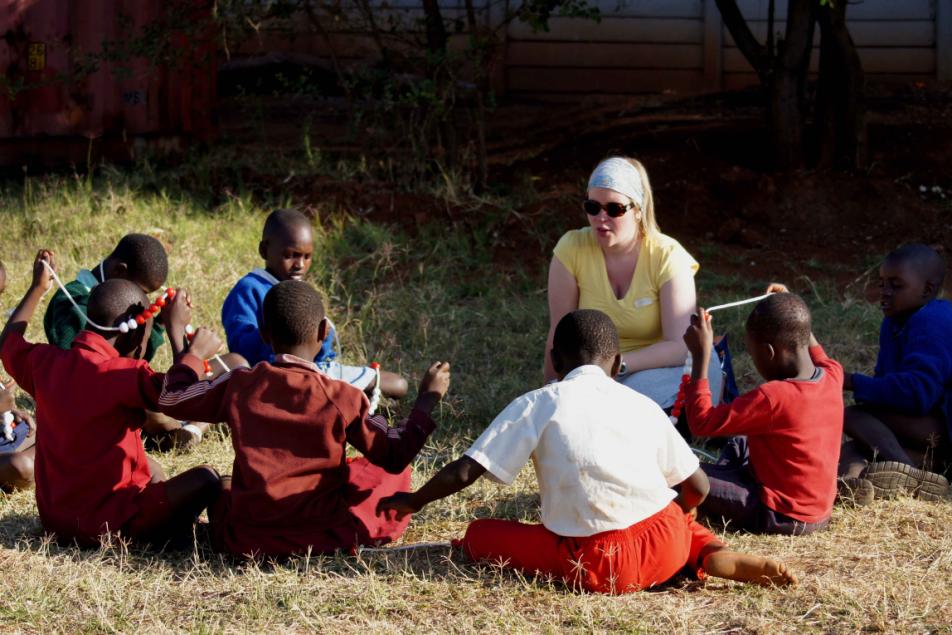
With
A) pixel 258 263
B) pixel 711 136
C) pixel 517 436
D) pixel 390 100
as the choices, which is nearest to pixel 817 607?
pixel 517 436

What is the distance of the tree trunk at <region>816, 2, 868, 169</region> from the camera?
8961mm

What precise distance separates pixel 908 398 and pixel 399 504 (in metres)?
2.16

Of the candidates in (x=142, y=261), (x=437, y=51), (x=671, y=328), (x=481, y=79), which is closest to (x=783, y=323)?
(x=671, y=328)

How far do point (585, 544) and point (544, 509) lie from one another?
170 millimetres

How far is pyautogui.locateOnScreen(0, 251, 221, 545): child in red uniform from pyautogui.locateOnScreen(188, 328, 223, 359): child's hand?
94 millimetres

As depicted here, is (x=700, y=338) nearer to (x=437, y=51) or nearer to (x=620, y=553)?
(x=620, y=553)

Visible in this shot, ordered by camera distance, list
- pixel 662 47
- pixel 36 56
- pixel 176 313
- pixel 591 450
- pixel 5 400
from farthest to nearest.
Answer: pixel 662 47, pixel 36 56, pixel 5 400, pixel 176 313, pixel 591 450

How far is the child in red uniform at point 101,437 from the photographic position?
13.5 ft

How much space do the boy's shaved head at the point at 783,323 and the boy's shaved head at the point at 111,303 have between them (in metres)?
2.16

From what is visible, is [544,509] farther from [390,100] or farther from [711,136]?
[711,136]

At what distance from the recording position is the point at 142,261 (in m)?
5.04

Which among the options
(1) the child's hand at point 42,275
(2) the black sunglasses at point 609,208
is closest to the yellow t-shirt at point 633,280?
(2) the black sunglasses at point 609,208

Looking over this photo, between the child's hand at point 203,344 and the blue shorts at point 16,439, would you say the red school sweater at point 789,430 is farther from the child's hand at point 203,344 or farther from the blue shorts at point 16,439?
the blue shorts at point 16,439

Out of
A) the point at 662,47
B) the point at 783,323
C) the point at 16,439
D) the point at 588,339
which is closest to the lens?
the point at 588,339
